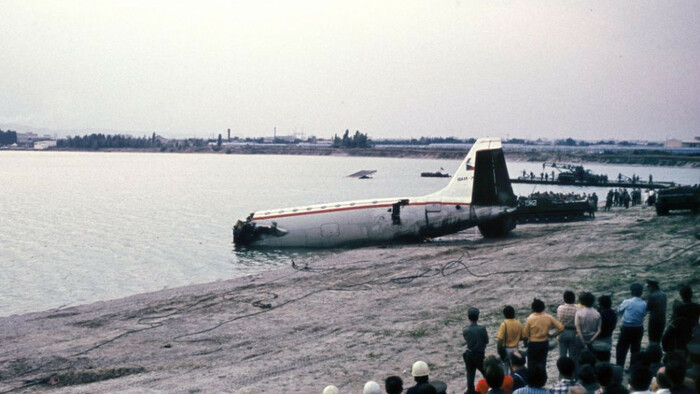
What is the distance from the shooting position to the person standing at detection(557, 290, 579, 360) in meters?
9.95

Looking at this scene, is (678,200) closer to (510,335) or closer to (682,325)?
(682,325)

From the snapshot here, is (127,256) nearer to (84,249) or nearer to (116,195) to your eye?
(84,249)

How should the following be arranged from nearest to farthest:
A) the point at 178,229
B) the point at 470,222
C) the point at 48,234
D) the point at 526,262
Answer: the point at 526,262 < the point at 470,222 < the point at 48,234 < the point at 178,229

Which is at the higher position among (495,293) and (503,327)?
(503,327)

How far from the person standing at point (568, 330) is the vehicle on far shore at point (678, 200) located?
28.3 m

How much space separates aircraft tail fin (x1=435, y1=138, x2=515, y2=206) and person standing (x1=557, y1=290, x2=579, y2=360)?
24.4 meters

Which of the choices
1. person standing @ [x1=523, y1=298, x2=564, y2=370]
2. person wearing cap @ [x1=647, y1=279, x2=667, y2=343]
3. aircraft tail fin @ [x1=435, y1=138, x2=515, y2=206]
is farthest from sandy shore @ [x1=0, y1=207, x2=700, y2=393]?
aircraft tail fin @ [x1=435, y1=138, x2=515, y2=206]

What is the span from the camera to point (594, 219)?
41094mm

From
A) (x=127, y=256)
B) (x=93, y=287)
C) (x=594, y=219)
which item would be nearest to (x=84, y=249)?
(x=127, y=256)

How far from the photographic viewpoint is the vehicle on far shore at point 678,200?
110 feet

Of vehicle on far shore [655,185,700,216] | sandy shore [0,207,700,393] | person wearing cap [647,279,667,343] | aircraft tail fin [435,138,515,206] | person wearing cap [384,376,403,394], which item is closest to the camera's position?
person wearing cap [384,376,403,394]

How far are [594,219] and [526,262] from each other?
19902 mm

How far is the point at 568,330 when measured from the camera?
10.0 m

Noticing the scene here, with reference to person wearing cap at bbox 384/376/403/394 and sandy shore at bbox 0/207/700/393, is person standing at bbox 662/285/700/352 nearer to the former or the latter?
sandy shore at bbox 0/207/700/393
